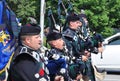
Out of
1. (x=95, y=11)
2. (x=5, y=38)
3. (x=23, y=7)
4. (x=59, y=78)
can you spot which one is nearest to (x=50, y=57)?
(x=59, y=78)

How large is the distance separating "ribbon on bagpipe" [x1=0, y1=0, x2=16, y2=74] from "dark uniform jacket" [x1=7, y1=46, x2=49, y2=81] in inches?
60.7

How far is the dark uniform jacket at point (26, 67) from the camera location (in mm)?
3557

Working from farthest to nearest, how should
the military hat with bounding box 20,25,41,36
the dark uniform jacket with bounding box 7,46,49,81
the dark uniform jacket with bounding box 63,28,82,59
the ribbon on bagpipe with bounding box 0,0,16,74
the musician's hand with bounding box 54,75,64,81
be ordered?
the dark uniform jacket with bounding box 63,28,82,59
the ribbon on bagpipe with bounding box 0,0,16,74
the musician's hand with bounding box 54,75,64,81
the military hat with bounding box 20,25,41,36
the dark uniform jacket with bounding box 7,46,49,81

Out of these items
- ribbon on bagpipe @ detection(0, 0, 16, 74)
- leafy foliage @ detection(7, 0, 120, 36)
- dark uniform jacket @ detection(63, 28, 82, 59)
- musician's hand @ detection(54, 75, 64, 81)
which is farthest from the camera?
leafy foliage @ detection(7, 0, 120, 36)

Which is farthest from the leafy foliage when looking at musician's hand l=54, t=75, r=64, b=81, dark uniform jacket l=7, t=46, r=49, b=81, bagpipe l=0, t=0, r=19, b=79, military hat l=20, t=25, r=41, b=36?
dark uniform jacket l=7, t=46, r=49, b=81

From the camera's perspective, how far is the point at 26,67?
11.7ft

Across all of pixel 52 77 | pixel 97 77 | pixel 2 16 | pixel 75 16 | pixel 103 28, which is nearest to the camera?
pixel 52 77

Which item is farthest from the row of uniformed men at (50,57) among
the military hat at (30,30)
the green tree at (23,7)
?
the green tree at (23,7)

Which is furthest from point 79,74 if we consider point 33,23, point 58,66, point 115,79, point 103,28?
point 103,28

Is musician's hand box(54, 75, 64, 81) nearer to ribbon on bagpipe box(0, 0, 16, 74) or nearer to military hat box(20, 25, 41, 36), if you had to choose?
military hat box(20, 25, 41, 36)

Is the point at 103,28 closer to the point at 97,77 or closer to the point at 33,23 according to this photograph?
the point at 97,77

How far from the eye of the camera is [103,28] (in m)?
25.9

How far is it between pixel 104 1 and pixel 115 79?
16.2 metres

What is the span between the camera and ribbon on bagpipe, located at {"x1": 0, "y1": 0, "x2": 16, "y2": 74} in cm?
529
